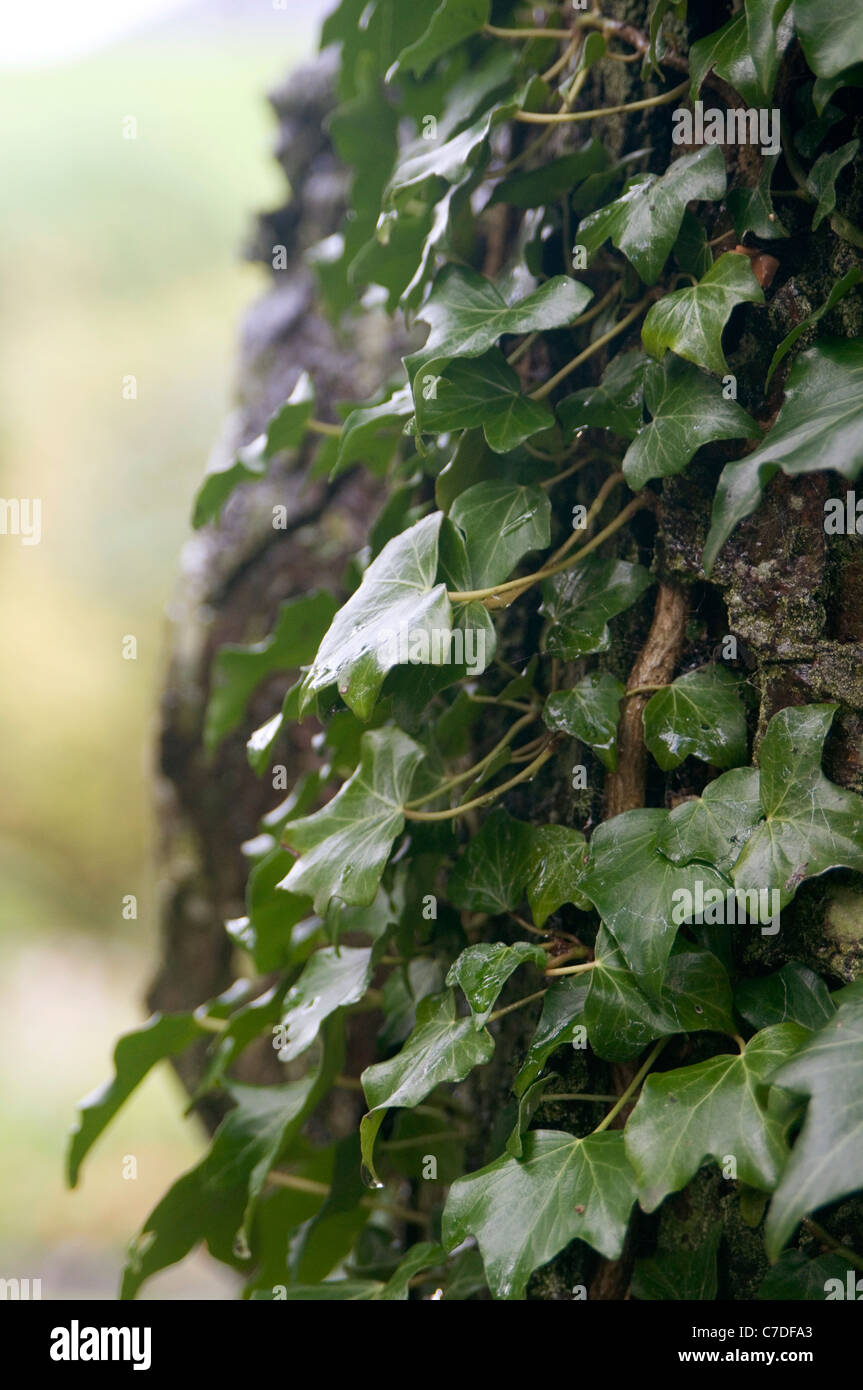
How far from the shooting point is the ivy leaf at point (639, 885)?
0.58m

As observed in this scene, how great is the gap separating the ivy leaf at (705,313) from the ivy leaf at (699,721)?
0.21 metres

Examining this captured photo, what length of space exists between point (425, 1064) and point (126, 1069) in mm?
441

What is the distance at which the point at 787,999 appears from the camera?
0.61 metres

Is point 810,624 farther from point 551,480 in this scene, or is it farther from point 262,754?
point 262,754

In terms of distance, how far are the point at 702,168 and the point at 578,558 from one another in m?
0.28

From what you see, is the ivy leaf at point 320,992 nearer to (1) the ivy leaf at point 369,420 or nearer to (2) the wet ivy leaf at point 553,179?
(1) the ivy leaf at point 369,420

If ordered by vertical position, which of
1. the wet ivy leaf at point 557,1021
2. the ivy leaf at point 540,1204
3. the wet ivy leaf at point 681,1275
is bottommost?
the wet ivy leaf at point 681,1275

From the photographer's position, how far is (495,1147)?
0.75m

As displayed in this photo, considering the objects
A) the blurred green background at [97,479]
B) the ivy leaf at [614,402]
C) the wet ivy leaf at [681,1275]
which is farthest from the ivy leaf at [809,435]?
the blurred green background at [97,479]

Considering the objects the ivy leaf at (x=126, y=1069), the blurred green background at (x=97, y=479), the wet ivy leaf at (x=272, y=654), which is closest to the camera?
the ivy leaf at (x=126, y=1069)

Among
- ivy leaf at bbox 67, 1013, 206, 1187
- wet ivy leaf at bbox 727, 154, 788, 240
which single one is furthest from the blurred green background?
wet ivy leaf at bbox 727, 154, 788, 240

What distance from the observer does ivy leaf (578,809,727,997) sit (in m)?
0.58

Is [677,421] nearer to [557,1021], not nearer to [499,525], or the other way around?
[499,525]

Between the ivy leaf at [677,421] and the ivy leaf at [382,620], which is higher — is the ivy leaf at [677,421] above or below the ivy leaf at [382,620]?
above
